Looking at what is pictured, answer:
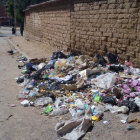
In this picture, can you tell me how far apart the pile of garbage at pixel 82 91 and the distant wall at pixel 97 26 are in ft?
1.71

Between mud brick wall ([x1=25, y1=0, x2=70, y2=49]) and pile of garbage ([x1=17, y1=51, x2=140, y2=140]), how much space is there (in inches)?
120

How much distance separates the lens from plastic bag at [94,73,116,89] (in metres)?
5.24

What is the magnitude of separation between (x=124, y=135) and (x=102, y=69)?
3.14 metres

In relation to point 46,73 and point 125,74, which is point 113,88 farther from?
point 46,73

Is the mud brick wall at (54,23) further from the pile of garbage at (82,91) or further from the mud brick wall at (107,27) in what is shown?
the pile of garbage at (82,91)

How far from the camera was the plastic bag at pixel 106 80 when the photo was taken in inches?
206

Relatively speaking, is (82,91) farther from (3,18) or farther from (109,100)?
(3,18)

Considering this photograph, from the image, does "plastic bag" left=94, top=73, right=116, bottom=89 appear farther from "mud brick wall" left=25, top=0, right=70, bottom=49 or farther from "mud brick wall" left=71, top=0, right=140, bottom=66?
"mud brick wall" left=25, top=0, right=70, bottom=49

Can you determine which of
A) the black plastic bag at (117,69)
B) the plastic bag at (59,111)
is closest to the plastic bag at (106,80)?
the black plastic bag at (117,69)

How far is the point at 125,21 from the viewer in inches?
243

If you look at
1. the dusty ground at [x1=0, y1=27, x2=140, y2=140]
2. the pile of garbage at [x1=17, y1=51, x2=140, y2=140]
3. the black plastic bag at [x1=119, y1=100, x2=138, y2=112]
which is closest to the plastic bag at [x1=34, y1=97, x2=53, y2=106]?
the pile of garbage at [x1=17, y1=51, x2=140, y2=140]

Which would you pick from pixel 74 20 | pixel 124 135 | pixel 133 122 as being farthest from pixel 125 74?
pixel 74 20

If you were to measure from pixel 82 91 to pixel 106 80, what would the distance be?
747 mm

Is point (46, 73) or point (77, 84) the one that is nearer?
point (77, 84)
